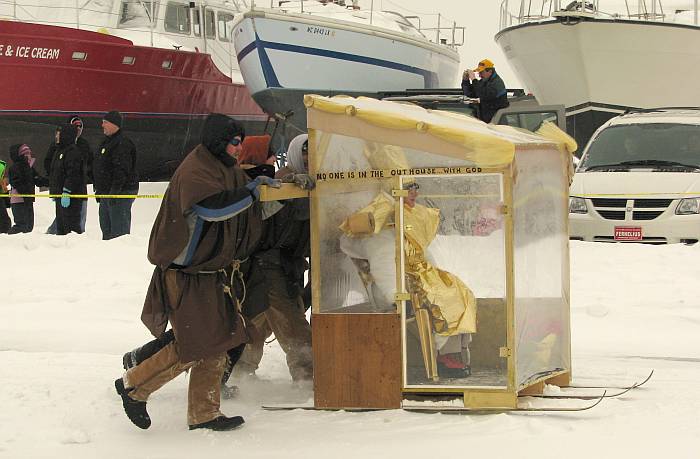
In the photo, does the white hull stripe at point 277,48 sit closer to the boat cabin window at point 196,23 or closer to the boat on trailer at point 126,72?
the boat on trailer at point 126,72

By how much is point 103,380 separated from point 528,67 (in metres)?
15.5

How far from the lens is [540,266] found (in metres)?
6.57

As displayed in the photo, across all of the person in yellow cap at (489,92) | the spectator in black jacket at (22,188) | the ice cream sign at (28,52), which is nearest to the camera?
the person in yellow cap at (489,92)

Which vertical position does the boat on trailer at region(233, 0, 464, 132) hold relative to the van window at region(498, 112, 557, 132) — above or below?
above

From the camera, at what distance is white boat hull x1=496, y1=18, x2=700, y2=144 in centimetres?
1973

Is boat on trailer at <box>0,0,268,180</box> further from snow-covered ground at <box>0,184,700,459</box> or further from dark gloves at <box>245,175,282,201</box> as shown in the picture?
dark gloves at <box>245,175,282,201</box>

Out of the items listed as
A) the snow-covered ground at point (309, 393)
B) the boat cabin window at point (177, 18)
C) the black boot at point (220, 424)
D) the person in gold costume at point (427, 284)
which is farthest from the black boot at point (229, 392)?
the boat cabin window at point (177, 18)

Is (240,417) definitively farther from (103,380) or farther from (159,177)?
(159,177)

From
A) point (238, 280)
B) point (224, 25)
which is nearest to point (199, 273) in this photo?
point (238, 280)

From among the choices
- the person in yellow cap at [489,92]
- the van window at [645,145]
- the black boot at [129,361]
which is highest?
the person in yellow cap at [489,92]

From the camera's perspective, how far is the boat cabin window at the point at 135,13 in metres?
25.1

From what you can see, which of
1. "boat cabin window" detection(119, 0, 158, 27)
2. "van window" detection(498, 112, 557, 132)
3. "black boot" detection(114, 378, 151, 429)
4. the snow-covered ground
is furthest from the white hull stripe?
"black boot" detection(114, 378, 151, 429)

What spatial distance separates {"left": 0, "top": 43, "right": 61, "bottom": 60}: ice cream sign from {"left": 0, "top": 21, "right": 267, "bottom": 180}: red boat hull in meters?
0.02

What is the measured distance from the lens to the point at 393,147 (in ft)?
20.0
